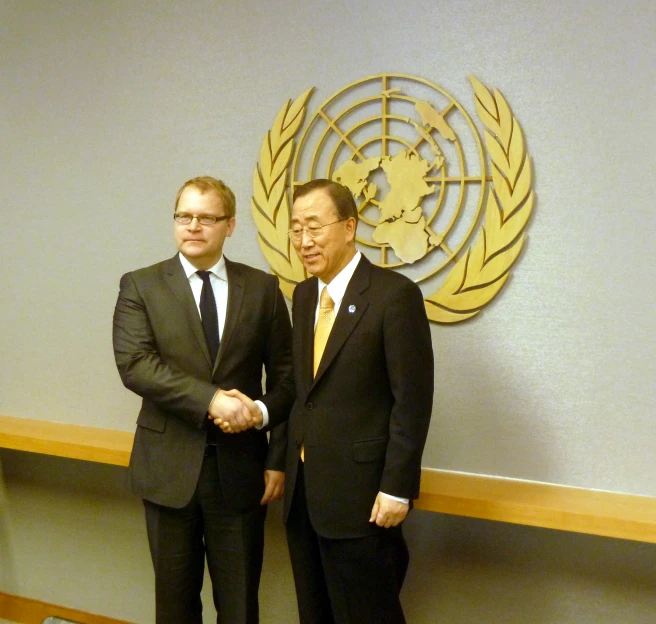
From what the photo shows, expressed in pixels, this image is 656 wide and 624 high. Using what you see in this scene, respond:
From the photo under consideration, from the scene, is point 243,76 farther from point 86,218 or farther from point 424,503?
point 424,503

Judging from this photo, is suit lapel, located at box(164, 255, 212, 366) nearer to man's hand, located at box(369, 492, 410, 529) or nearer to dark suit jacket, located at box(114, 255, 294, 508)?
dark suit jacket, located at box(114, 255, 294, 508)

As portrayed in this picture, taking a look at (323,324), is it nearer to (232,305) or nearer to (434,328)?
(232,305)

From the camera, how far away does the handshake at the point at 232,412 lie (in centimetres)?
196

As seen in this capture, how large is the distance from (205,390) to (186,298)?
28 centimetres

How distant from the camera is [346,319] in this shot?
1927 mm

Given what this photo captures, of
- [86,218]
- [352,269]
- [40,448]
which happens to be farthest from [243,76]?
[40,448]

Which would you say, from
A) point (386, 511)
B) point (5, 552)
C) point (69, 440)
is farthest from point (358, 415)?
point (5, 552)

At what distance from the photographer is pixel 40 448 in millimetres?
2883

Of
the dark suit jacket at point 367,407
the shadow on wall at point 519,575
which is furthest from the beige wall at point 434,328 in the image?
the dark suit jacket at point 367,407

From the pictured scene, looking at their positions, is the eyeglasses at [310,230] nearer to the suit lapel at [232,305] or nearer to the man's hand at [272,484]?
the suit lapel at [232,305]

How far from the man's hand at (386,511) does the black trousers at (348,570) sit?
0.20ft

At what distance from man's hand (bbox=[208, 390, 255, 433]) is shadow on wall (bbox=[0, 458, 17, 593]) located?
6.47 ft

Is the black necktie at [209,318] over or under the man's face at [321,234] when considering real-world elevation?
under

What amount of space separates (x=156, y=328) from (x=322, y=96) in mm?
1070
